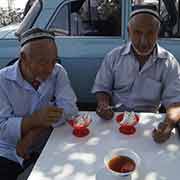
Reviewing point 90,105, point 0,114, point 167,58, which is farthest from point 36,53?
point 90,105

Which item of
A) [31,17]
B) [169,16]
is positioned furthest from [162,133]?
[31,17]

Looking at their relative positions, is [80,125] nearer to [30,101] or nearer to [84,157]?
[84,157]

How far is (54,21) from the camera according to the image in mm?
2988

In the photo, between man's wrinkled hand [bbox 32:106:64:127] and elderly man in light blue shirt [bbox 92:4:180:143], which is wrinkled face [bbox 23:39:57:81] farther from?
elderly man in light blue shirt [bbox 92:4:180:143]

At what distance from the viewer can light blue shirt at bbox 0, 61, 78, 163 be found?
1.75 meters

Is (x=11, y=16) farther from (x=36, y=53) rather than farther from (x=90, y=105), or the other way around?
(x=36, y=53)

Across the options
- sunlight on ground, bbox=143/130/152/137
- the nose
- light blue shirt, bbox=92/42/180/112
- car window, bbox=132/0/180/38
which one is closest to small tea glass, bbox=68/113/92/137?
sunlight on ground, bbox=143/130/152/137

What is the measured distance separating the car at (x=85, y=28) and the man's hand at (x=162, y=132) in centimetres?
140

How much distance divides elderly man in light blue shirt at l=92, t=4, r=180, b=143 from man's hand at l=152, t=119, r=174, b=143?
A: 40 centimetres

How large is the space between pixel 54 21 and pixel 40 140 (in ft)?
4.87

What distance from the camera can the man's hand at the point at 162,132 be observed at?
1612 mm

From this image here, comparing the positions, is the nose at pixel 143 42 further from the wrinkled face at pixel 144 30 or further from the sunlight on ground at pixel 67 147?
the sunlight on ground at pixel 67 147

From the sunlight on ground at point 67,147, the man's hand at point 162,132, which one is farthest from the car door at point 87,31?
the sunlight on ground at point 67,147

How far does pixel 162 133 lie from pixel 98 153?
0.35 metres
